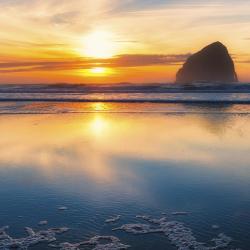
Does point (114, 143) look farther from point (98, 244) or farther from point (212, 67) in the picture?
point (212, 67)

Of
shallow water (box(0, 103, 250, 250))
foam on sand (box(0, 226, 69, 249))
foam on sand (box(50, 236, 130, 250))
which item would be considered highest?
shallow water (box(0, 103, 250, 250))

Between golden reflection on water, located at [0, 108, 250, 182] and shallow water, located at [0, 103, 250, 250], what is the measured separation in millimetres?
32

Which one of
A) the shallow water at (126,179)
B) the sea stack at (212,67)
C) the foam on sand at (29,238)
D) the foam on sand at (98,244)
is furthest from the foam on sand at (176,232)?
the sea stack at (212,67)

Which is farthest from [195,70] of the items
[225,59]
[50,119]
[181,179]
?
[181,179]

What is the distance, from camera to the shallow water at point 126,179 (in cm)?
706

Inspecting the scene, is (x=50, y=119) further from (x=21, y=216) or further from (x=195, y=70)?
(x=195, y=70)

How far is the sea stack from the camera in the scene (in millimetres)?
160375

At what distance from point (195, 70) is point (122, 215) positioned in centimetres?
16052

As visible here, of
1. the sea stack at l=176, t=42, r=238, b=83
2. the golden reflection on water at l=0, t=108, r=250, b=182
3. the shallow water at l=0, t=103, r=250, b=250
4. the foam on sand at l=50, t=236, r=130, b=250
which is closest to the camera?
the foam on sand at l=50, t=236, r=130, b=250

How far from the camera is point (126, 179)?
31.3ft

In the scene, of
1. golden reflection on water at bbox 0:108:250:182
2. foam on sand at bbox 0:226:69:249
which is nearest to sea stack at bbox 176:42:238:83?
golden reflection on water at bbox 0:108:250:182

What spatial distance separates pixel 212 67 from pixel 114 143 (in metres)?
152

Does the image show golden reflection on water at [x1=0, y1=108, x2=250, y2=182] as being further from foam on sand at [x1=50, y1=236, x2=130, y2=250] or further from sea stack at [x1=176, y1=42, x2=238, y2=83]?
sea stack at [x1=176, y1=42, x2=238, y2=83]

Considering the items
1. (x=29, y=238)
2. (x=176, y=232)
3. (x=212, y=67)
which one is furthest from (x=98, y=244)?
(x=212, y=67)
